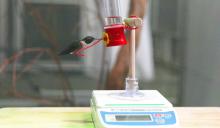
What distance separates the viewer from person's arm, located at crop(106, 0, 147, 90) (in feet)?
5.41

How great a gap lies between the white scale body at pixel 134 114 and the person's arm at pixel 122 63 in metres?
0.68

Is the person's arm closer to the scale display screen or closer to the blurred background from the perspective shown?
the blurred background

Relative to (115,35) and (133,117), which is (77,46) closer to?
(115,35)

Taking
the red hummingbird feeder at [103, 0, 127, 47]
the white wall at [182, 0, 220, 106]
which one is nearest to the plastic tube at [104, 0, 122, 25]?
the red hummingbird feeder at [103, 0, 127, 47]

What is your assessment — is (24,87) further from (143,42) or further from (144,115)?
(144,115)

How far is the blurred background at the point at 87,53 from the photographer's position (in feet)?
6.60

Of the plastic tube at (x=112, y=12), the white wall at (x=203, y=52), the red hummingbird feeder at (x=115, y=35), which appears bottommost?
the white wall at (x=203, y=52)

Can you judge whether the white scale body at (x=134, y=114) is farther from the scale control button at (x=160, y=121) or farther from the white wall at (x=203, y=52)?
the white wall at (x=203, y=52)

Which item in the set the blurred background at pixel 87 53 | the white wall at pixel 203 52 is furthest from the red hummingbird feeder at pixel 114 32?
the white wall at pixel 203 52

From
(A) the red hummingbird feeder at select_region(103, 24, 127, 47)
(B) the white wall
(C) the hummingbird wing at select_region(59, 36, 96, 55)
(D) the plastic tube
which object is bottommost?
(B) the white wall

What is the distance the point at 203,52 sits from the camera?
7.21ft

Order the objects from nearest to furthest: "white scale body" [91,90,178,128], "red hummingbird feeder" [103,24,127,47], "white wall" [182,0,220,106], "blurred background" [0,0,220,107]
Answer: "white scale body" [91,90,178,128], "red hummingbird feeder" [103,24,127,47], "blurred background" [0,0,220,107], "white wall" [182,0,220,106]

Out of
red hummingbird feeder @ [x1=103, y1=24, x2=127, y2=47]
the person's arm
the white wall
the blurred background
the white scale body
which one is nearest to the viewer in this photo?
the white scale body

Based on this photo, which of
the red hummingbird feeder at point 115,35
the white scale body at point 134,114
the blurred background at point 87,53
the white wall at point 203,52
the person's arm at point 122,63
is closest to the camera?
the white scale body at point 134,114
